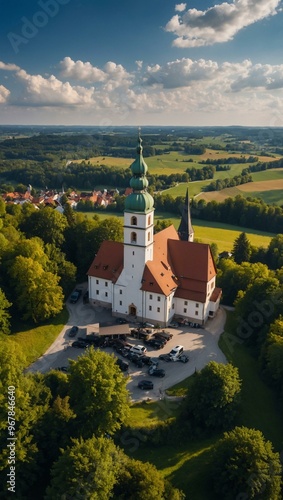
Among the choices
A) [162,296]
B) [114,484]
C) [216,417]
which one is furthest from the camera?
[162,296]

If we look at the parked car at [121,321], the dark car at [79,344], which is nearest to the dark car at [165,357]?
the parked car at [121,321]

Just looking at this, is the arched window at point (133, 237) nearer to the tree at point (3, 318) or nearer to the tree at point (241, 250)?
the tree at point (3, 318)

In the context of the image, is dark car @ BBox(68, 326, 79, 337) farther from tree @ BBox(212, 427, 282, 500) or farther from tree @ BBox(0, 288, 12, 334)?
tree @ BBox(212, 427, 282, 500)

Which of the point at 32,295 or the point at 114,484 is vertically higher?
the point at 32,295

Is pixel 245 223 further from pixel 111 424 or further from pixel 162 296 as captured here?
pixel 111 424

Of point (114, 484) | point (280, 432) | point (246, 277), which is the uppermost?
point (246, 277)

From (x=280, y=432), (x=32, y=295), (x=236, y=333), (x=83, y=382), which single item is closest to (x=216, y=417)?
(x=280, y=432)

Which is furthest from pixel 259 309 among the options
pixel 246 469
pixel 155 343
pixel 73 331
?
pixel 73 331

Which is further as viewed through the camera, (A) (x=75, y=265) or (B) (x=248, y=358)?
(A) (x=75, y=265)
